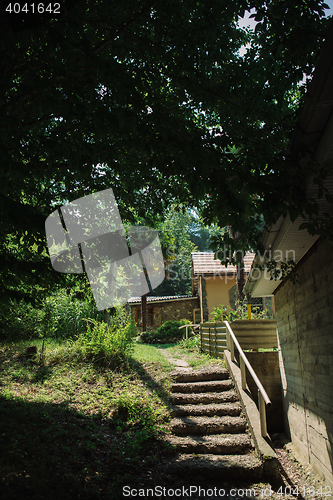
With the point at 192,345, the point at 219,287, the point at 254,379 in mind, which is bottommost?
the point at 254,379

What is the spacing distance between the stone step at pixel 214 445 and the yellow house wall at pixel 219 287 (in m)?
12.9

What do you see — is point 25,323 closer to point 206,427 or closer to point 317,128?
point 206,427

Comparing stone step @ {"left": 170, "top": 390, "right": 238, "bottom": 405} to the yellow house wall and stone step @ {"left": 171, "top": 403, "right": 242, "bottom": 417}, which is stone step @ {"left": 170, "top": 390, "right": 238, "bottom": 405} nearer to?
stone step @ {"left": 171, "top": 403, "right": 242, "bottom": 417}

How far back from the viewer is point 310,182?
3016 mm

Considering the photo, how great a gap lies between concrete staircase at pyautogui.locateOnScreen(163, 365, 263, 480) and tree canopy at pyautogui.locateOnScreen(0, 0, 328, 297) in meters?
3.49

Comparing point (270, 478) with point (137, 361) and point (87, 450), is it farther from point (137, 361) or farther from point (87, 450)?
point (137, 361)

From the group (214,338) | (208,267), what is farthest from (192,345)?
(208,267)

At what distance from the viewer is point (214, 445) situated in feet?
18.1

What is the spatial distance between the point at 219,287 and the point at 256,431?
43.3 feet

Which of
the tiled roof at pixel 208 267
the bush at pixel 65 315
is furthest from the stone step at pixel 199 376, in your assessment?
the tiled roof at pixel 208 267

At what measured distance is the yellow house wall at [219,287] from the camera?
60.5 feet

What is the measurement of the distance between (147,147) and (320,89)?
1644 millimetres

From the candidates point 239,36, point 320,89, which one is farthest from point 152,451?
point 239,36

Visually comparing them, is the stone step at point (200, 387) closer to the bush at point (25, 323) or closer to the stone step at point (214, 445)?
the stone step at point (214, 445)
